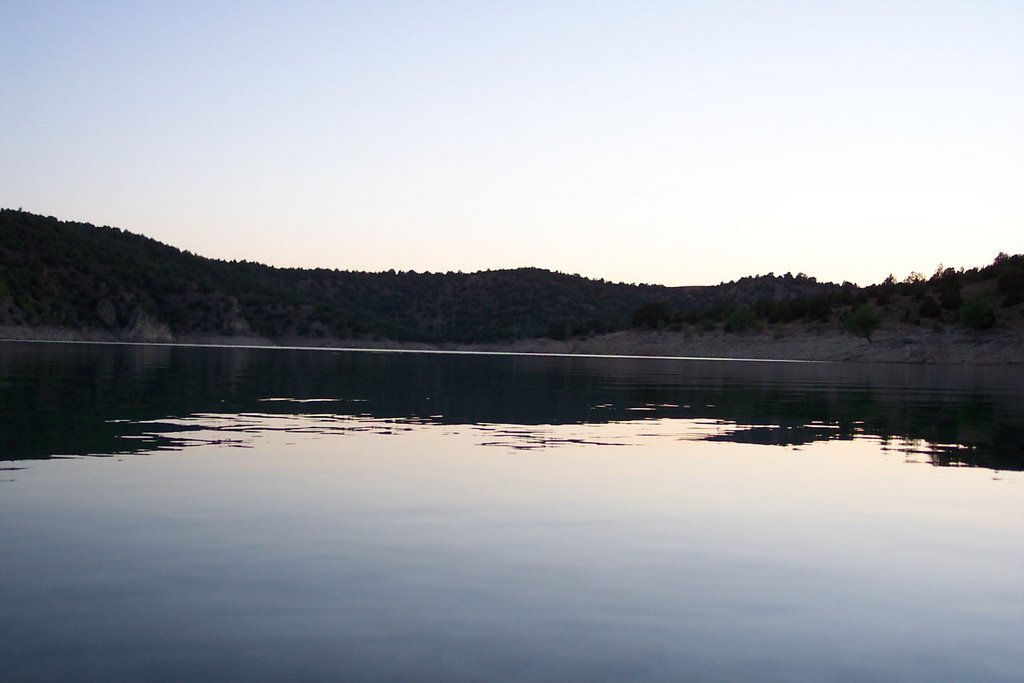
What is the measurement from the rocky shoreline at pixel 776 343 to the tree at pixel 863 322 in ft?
2.45

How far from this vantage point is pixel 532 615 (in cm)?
715

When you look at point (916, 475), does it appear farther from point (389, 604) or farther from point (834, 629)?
point (389, 604)

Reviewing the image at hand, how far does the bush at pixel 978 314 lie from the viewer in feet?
319

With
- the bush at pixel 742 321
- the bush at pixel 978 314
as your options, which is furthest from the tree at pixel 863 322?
the bush at pixel 742 321

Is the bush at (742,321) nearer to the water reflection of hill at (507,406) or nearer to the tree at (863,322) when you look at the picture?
the tree at (863,322)

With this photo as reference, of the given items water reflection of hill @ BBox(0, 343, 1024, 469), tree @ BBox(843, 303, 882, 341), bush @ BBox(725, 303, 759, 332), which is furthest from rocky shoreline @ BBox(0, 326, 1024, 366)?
water reflection of hill @ BBox(0, 343, 1024, 469)

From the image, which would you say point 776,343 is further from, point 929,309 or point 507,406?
point 507,406

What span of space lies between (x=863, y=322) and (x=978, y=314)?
33.0ft

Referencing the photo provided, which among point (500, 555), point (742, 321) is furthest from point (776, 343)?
point (500, 555)

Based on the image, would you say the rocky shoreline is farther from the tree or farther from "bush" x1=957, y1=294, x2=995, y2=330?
"bush" x1=957, y1=294, x2=995, y2=330

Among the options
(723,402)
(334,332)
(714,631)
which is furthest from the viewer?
(334,332)

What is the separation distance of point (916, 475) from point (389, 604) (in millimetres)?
10076

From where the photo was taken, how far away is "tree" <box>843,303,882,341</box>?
335ft

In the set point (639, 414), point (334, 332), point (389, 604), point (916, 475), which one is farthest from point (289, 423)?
point (334, 332)
